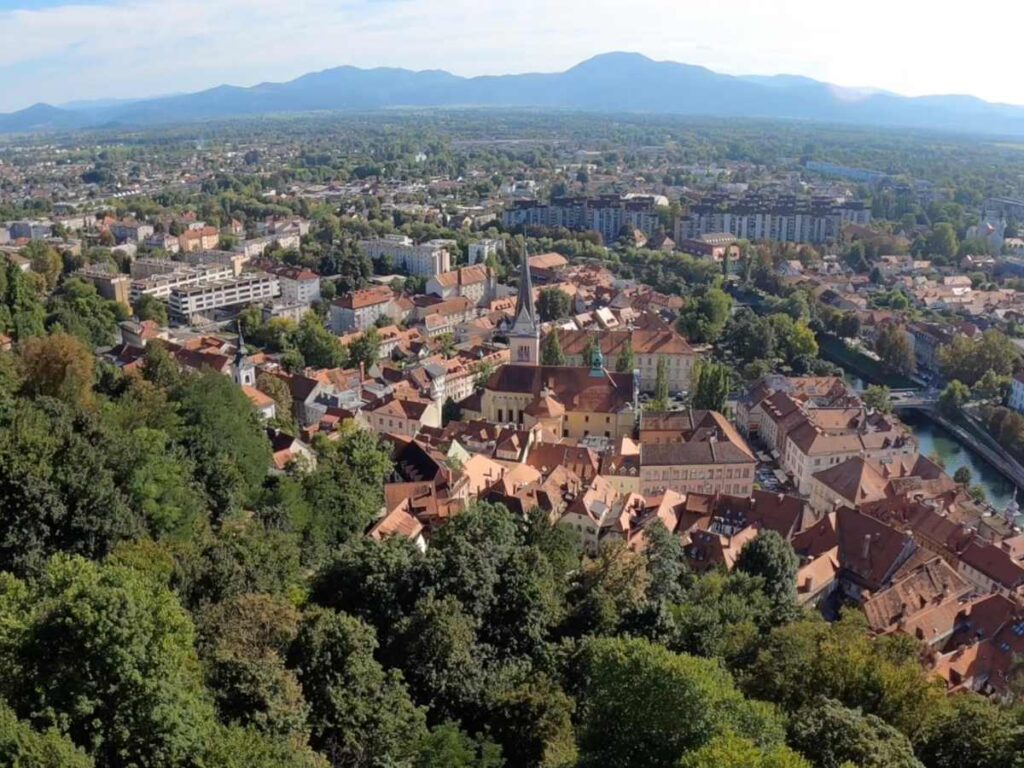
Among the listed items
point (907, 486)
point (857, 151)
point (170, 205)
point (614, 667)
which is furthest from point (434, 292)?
point (857, 151)

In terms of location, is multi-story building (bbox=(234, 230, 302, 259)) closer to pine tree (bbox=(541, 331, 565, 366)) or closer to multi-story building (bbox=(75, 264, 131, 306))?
multi-story building (bbox=(75, 264, 131, 306))

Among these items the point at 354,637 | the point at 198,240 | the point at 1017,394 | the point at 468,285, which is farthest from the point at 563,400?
the point at 198,240

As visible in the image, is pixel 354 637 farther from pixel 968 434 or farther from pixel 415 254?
pixel 415 254

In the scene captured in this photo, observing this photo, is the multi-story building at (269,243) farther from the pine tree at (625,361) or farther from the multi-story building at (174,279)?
the pine tree at (625,361)

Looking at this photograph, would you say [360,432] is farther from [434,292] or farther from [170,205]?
[170,205]

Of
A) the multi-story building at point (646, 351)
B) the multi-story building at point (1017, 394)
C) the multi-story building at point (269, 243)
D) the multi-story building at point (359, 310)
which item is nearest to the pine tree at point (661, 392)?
the multi-story building at point (646, 351)

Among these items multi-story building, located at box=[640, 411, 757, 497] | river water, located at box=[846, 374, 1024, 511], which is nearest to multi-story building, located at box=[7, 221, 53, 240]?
multi-story building, located at box=[640, 411, 757, 497]

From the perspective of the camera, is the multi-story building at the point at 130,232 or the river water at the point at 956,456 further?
the multi-story building at the point at 130,232
